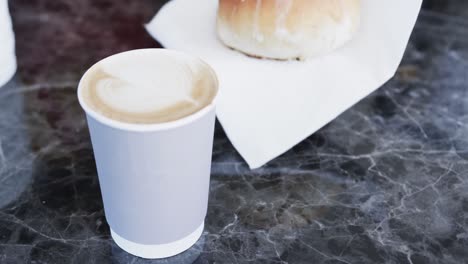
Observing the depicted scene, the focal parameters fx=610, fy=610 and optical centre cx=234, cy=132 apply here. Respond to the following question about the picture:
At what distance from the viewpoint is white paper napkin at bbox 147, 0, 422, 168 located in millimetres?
878

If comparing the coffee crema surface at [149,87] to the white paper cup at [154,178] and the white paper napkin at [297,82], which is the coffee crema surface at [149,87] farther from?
the white paper napkin at [297,82]

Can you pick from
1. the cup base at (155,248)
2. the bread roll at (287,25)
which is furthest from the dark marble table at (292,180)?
the bread roll at (287,25)

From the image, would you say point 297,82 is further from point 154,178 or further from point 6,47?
point 6,47

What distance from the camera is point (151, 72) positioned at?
66 centimetres

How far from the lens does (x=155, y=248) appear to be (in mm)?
714

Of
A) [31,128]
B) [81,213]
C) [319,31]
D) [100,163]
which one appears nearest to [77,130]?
[31,128]

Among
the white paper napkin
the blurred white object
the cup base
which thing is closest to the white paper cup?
the cup base

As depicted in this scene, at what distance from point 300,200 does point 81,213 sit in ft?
0.94

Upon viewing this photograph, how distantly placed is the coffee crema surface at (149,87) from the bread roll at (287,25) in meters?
0.21

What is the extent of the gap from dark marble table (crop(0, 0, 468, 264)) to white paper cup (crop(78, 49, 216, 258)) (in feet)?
0.12

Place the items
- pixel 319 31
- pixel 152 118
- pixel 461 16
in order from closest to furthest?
pixel 152 118 < pixel 319 31 < pixel 461 16

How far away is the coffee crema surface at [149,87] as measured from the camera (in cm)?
61

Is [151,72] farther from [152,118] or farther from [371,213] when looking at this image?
[371,213]

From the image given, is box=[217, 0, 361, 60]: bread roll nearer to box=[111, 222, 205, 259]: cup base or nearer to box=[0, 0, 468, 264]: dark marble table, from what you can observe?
box=[0, 0, 468, 264]: dark marble table
